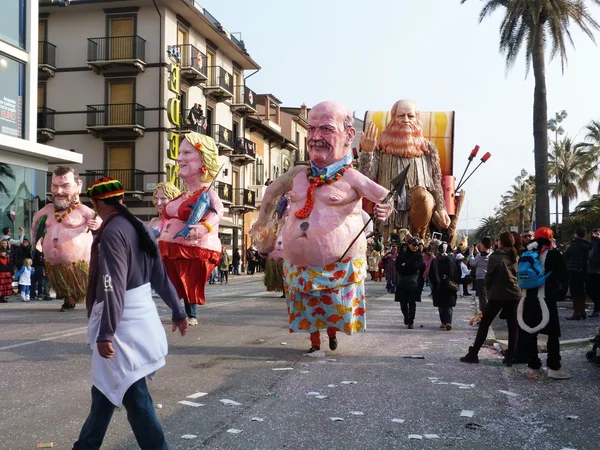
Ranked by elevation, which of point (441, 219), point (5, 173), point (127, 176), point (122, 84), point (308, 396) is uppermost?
point (122, 84)

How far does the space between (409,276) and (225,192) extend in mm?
29357

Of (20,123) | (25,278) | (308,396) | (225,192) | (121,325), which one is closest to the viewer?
(121,325)

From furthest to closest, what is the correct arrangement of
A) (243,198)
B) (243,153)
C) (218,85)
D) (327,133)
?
(243,198) → (243,153) → (218,85) → (327,133)

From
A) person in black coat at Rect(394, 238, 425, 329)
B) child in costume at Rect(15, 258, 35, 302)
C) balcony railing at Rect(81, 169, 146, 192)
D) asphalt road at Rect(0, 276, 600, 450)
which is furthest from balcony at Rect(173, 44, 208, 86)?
asphalt road at Rect(0, 276, 600, 450)

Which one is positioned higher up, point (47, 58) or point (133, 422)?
point (47, 58)

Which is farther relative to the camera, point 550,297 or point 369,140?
point 369,140

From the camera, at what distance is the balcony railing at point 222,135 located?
38322 millimetres

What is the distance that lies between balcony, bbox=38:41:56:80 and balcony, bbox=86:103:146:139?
2.44 metres

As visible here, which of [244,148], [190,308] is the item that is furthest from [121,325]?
[244,148]

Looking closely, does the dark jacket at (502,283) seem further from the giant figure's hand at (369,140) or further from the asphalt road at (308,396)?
the giant figure's hand at (369,140)

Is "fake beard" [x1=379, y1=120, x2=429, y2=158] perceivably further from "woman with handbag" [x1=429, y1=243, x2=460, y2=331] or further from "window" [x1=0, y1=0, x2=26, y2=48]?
"window" [x1=0, y1=0, x2=26, y2=48]

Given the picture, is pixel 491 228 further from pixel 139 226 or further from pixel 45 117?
pixel 139 226

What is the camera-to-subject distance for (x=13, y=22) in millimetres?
20938

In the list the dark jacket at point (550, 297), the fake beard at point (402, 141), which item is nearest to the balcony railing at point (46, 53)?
the fake beard at point (402, 141)
